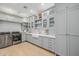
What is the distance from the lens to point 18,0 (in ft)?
5.26

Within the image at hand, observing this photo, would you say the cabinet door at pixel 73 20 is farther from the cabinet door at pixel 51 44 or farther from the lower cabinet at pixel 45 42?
the lower cabinet at pixel 45 42

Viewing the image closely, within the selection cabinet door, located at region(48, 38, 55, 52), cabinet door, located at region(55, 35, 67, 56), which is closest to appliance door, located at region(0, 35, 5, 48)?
cabinet door, located at region(48, 38, 55, 52)

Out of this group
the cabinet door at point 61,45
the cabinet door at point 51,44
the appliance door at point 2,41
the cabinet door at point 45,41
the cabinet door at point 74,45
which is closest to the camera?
the cabinet door at point 74,45

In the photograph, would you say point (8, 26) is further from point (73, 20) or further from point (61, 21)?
point (73, 20)

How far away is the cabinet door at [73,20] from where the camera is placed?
2075 millimetres

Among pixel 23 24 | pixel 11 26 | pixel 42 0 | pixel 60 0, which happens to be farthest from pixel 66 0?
pixel 23 24

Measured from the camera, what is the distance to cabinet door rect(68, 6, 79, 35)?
81.7 inches

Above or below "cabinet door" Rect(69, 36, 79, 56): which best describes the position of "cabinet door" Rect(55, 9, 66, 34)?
above

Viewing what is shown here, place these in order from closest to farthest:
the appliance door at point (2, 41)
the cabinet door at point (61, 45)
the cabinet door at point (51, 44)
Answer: the cabinet door at point (61, 45), the cabinet door at point (51, 44), the appliance door at point (2, 41)

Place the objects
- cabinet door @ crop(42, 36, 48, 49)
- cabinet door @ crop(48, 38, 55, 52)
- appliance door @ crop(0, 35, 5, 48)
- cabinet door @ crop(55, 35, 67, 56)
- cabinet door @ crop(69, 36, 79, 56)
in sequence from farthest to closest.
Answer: appliance door @ crop(0, 35, 5, 48) < cabinet door @ crop(42, 36, 48, 49) < cabinet door @ crop(48, 38, 55, 52) < cabinet door @ crop(55, 35, 67, 56) < cabinet door @ crop(69, 36, 79, 56)

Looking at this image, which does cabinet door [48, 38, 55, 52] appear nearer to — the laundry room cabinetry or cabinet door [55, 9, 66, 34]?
the laundry room cabinetry

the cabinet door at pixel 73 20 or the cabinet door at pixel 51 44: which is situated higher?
the cabinet door at pixel 73 20

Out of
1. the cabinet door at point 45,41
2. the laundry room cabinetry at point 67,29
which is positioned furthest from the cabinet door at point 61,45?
the cabinet door at point 45,41

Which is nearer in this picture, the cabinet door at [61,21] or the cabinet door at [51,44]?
the cabinet door at [61,21]
